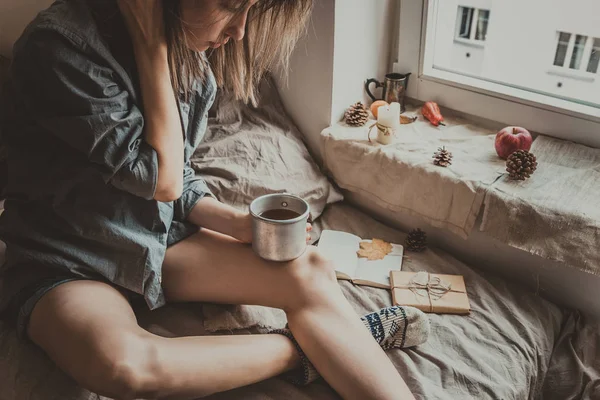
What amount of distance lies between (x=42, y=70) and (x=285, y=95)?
0.77 m

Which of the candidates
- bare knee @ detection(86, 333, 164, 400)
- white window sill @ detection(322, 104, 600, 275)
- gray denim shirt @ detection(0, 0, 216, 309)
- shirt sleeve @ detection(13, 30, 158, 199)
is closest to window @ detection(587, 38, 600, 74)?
white window sill @ detection(322, 104, 600, 275)

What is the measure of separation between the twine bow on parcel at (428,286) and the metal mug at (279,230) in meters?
0.31

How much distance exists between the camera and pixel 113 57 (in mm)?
858

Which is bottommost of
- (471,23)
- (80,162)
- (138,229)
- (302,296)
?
(302,296)

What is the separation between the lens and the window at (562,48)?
1.26 metres

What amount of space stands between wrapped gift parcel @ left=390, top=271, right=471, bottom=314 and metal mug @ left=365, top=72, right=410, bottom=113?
50cm

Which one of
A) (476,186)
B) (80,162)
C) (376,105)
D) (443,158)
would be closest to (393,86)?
(376,105)

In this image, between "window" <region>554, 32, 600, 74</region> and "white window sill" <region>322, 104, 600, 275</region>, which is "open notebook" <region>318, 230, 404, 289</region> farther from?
"window" <region>554, 32, 600, 74</region>

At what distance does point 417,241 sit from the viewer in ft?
4.29

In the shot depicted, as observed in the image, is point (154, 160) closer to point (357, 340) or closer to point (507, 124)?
point (357, 340)

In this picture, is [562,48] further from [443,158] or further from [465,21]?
[443,158]

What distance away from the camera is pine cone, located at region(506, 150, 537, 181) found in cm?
116

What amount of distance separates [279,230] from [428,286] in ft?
1.38

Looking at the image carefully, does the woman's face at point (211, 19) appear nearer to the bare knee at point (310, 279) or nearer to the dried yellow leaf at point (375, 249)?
the bare knee at point (310, 279)
